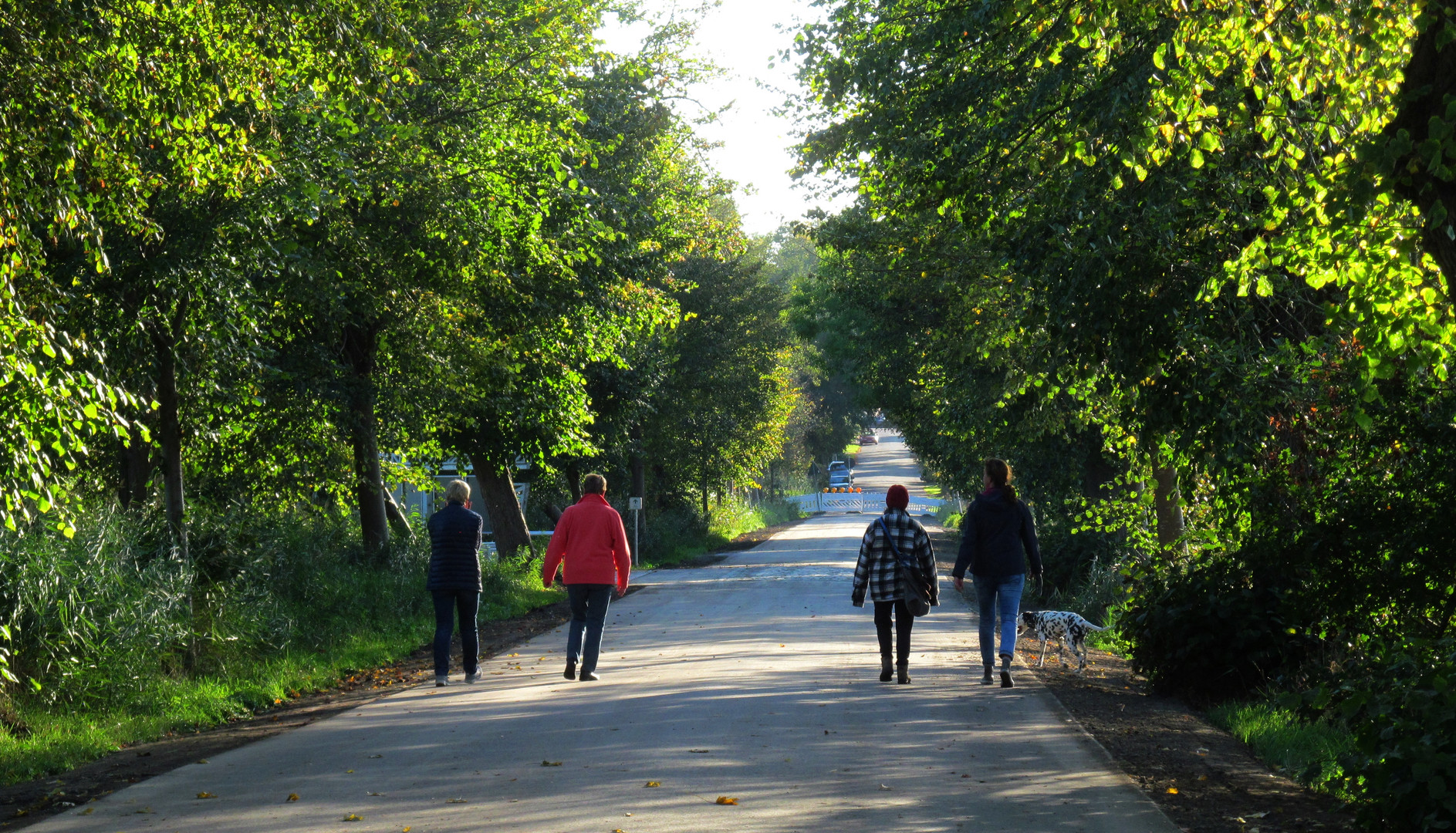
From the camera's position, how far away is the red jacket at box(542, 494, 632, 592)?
12.1 m

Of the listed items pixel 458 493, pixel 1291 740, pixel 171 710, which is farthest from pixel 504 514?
pixel 1291 740

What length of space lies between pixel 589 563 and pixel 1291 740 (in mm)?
6169

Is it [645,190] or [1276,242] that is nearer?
[1276,242]

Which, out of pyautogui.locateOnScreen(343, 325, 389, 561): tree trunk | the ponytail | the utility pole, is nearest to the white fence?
the utility pole

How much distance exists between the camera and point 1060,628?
518 inches

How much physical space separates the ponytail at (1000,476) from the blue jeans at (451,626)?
16.2ft

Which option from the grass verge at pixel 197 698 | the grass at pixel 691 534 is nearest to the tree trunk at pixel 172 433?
the grass verge at pixel 197 698

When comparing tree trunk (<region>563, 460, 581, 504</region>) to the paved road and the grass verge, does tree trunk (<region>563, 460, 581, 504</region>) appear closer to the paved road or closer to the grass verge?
the grass verge

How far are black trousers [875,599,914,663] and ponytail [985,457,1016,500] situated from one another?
1372 mm

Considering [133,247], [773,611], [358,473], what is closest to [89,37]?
[133,247]

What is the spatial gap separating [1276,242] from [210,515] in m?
11.1

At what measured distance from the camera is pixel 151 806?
23.0 ft

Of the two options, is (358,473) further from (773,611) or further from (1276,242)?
(1276,242)

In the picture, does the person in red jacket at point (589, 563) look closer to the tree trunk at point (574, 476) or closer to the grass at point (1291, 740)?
the grass at point (1291, 740)
